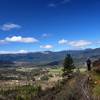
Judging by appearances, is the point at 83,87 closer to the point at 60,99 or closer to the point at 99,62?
the point at 60,99

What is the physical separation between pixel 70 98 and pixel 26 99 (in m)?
98.0

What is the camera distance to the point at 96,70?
6944 cm

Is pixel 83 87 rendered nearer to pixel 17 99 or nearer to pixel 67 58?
pixel 67 58

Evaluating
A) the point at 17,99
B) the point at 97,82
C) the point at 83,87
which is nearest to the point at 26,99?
the point at 17,99

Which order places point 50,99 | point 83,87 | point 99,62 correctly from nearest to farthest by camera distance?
point 83,87
point 50,99
point 99,62

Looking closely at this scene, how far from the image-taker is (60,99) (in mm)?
54719

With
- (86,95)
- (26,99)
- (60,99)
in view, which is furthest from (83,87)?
(26,99)

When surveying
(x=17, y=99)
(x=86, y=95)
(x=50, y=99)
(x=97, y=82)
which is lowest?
(x=17, y=99)

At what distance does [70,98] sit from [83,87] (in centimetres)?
2873

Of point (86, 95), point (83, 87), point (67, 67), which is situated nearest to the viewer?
point (86, 95)

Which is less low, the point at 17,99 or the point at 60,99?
the point at 60,99

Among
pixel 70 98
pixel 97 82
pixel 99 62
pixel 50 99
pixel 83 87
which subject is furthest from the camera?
pixel 99 62

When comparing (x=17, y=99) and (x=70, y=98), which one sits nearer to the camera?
(x=70, y=98)

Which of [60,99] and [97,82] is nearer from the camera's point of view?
[60,99]
